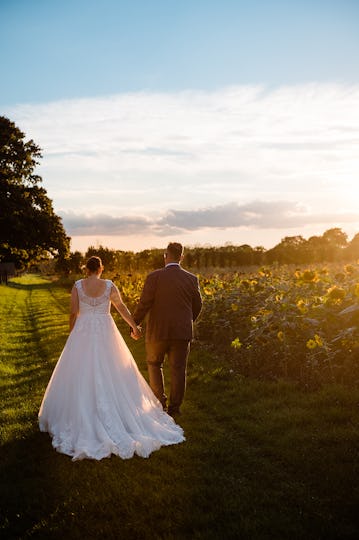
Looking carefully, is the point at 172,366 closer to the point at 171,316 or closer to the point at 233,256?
the point at 171,316

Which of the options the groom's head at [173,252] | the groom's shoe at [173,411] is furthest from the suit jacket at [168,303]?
the groom's shoe at [173,411]

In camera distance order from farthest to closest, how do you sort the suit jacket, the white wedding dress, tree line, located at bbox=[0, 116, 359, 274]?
tree line, located at bbox=[0, 116, 359, 274], the suit jacket, the white wedding dress

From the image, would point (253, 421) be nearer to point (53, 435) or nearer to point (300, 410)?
point (300, 410)

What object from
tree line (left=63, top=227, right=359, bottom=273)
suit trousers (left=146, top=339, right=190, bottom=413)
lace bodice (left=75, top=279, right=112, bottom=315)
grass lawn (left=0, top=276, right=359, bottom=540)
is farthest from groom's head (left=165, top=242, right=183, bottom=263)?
tree line (left=63, top=227, right=359, bottom=273)

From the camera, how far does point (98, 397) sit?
618 cm

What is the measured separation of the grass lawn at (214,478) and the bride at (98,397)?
193mm

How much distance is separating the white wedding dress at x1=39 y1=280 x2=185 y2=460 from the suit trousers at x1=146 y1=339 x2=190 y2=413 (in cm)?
39

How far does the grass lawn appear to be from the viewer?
14.2 ft

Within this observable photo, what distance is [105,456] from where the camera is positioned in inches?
221

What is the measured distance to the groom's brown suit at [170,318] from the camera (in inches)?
274

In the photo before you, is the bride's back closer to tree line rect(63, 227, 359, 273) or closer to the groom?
the groom

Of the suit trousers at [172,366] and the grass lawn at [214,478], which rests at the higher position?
the suit trousers at [172,366]

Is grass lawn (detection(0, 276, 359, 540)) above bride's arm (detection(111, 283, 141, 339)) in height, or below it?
below

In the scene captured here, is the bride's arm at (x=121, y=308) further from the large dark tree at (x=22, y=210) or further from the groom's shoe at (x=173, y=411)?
the large dark tree at (x=22, y=210)
